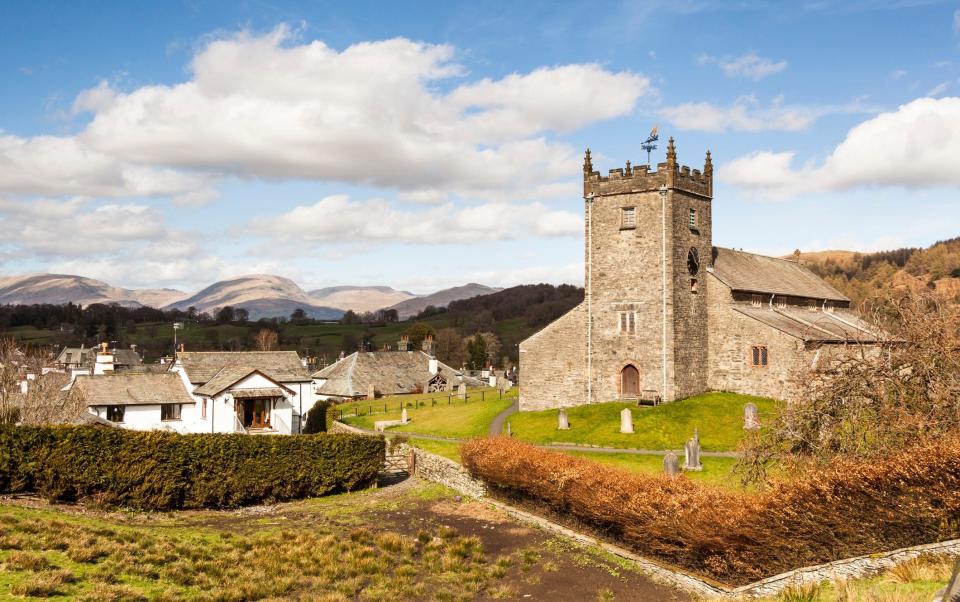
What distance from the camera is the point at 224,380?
4841 cm

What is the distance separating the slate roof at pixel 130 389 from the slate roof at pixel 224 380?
1.66 meters

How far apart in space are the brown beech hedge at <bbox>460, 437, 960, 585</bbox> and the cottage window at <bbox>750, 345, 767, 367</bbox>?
81.0 ft

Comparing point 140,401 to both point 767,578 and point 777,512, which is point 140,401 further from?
point 777,512

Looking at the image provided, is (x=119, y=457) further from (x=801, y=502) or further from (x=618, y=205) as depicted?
(x=618, y=205)

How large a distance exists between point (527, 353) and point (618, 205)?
11.2 m

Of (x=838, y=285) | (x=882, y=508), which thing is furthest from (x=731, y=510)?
(x=838, y=285)

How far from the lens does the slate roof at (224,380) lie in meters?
46.8

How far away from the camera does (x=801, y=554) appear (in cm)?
1479

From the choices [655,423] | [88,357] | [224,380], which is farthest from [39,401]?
[88,357]

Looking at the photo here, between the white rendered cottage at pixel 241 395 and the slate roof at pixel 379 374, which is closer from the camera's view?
the white rendered cottage at pixel 241 395

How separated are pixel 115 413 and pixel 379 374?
27.5 meters

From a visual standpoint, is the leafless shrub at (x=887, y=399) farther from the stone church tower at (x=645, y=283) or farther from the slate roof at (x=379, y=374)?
the slate roof at (x=379, y=374)

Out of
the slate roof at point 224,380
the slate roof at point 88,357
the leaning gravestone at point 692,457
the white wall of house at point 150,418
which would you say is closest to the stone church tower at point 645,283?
the leaning gravestone at point 692,457

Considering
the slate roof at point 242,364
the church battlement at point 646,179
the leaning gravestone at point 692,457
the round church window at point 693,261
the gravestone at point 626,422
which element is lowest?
the leaning gravestone at point 692,457
